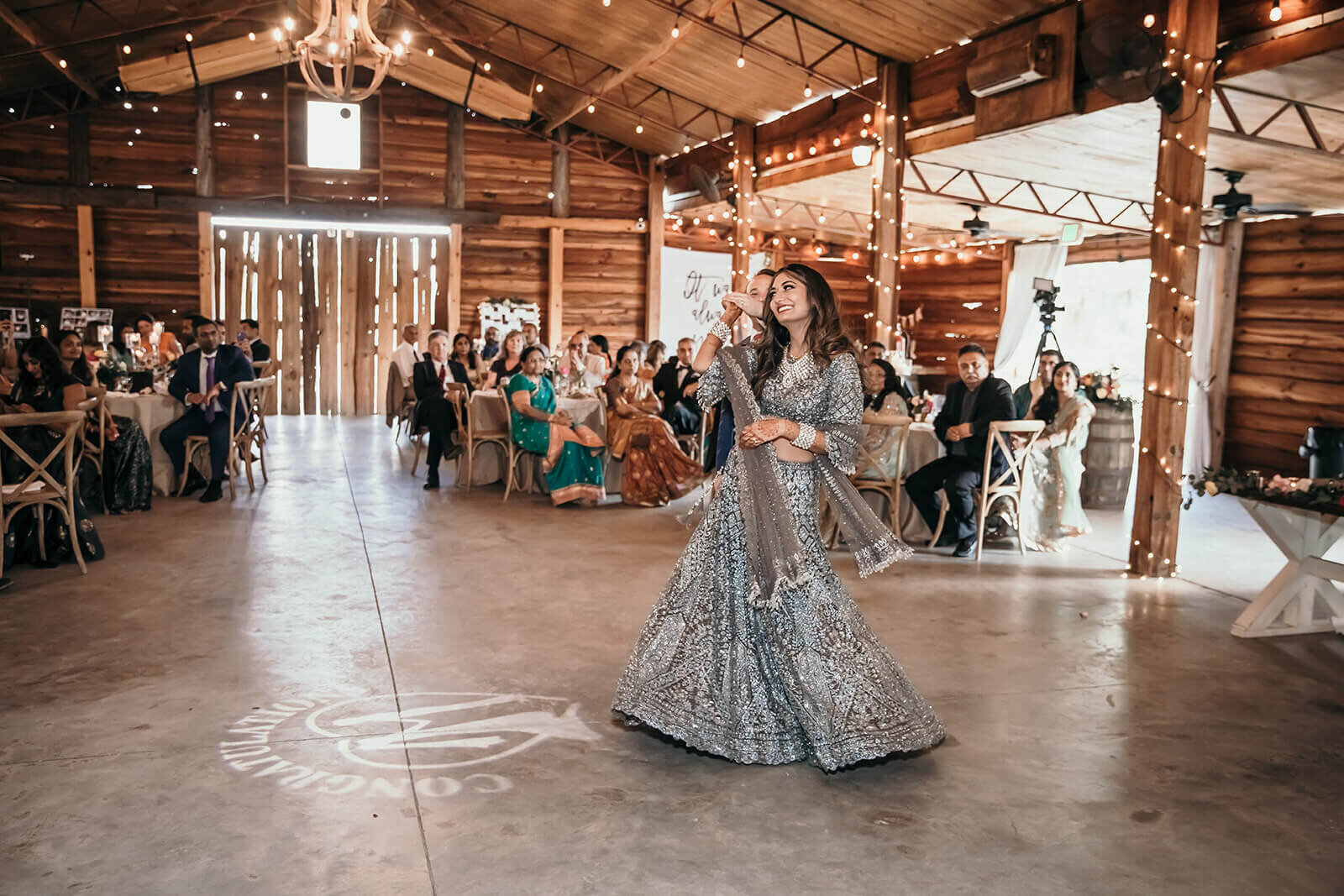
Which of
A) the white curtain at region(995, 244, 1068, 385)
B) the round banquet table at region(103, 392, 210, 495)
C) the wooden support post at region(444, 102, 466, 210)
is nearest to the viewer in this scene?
the round banquet table at region(103, 392, 210, 495)

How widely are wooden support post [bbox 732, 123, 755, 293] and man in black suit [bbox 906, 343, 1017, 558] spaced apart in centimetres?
535

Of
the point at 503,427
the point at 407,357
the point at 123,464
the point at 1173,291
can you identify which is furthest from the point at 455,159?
the point at 1173,291

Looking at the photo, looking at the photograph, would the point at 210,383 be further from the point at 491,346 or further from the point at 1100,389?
the point at 1100,389

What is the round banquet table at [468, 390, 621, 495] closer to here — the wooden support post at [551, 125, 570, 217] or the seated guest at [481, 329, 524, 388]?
the seated guest at [481, 329, 524, 388]

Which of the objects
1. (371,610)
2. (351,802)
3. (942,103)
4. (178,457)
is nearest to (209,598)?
(371,610)

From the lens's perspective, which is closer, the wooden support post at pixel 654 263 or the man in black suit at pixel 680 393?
the man in black suit at pixel 680 393

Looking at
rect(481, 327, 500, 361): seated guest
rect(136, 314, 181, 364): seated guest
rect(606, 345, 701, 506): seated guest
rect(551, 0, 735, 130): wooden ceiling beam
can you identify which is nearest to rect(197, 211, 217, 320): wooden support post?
rect(136, 314, 181, 364): seated guest

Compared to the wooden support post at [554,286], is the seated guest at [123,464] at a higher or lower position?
lower

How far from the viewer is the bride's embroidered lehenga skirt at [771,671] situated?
10.7 feet

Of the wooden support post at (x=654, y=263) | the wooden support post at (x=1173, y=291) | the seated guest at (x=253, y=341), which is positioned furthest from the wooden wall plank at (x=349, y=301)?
the wooden support post at (x=1173, y=291)

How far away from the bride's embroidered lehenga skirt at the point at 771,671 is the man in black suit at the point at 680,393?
6.14 meters

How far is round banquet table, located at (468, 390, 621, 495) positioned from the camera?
846 centimetres

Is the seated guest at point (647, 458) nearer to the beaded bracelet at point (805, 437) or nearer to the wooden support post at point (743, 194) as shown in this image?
the wooden support post at point (743, 194)

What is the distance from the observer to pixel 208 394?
785 cm
